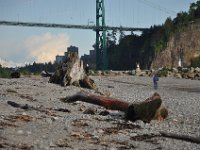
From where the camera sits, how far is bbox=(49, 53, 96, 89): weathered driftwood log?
30828 mm

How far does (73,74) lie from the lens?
102 ft

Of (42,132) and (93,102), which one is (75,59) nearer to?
(93,102)

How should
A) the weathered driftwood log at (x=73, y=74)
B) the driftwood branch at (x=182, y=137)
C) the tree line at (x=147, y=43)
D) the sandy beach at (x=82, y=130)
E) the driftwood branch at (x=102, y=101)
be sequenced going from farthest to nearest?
the tree line at (x=147, y=43) → the weathered driftwood log at (x=73, y=74) → the driftwood branch at (x=102, y=101) → the driftwood branch at (x=182, y=137) → the sandy beach at (x=82, y=130)

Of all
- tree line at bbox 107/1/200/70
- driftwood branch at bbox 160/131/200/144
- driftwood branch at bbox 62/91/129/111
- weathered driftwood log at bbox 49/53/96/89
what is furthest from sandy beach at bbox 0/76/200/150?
tree line at bbox 107/1/200/70

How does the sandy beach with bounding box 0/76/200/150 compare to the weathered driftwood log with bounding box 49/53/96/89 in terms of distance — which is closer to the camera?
the sandy beach with bounding box 0/76/200/150

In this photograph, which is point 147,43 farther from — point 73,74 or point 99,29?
point 73,74

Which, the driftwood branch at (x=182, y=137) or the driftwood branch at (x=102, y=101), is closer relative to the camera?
the driftwood branch at (x=182, y=137)

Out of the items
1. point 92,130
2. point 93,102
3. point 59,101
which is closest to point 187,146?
point 92,130

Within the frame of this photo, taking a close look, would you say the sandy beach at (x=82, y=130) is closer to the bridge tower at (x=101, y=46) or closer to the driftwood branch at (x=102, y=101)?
the driftwood branch at (x=102, y=101)

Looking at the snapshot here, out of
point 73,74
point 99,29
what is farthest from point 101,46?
point 73,74

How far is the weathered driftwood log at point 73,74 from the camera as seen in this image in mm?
30828

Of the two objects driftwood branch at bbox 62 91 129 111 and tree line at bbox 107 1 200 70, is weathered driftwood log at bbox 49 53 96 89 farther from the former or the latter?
tree line at bbox 107 1 200 70

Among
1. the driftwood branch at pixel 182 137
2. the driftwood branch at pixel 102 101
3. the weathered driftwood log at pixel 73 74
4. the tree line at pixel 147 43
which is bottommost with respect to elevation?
the driftwood branch at pixel 182 137

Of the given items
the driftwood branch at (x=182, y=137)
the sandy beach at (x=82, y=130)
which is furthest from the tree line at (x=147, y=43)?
the driftwood branch at (x=182, y=137)
